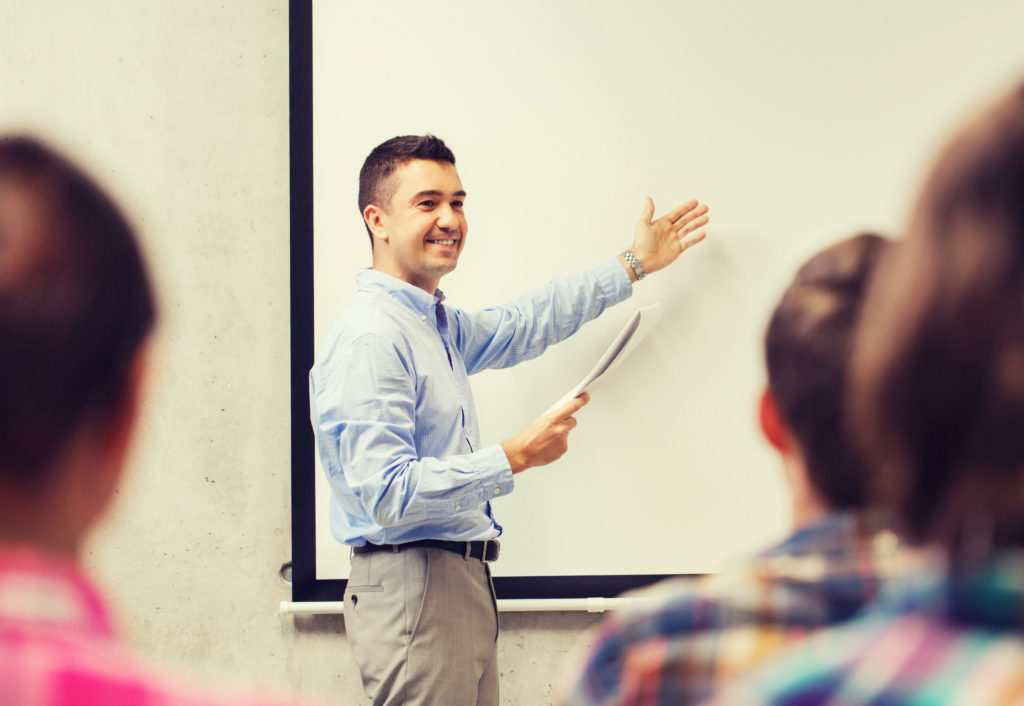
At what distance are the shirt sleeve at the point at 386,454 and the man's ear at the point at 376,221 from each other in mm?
322

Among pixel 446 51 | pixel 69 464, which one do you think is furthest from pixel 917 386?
pixel 446 51

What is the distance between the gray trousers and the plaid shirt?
3.22 feet

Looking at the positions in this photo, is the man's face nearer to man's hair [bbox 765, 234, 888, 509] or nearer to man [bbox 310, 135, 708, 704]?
man [bbox 310, 135, 708, 704]

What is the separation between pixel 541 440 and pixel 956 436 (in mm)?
1154

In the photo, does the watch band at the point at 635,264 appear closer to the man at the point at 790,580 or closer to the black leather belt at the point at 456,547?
the black leather belt at the point at 456,547

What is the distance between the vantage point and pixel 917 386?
381 millimetres

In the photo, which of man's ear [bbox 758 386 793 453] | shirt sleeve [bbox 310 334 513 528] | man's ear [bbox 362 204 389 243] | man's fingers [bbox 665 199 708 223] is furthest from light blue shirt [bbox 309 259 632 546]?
man's ear [bbox 758 386 793 453]

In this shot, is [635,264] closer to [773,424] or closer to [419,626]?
[419,626]

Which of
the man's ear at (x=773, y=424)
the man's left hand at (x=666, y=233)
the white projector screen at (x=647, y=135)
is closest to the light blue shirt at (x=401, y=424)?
the white projector screen at (x=647, y=135)

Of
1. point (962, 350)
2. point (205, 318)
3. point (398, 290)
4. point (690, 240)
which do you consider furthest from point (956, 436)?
point (205, 318)

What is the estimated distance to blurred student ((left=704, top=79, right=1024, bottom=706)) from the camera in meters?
0.36

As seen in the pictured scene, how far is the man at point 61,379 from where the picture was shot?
422 mm

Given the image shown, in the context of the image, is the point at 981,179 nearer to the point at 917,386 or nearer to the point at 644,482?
the point at 917,386

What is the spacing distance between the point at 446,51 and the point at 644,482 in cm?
112
